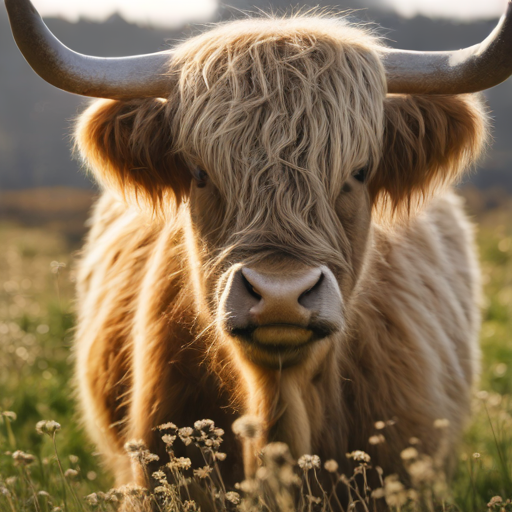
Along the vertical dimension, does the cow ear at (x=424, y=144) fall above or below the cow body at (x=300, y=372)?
above

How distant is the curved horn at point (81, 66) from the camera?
246 cm

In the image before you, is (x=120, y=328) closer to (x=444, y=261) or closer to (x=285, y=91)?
(x=285, y=91)

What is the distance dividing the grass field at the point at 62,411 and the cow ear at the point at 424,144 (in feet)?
3.26

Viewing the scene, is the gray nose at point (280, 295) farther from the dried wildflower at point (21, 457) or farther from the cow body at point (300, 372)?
the dried wildflower at point (21, 457)

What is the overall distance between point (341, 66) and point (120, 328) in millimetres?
1765

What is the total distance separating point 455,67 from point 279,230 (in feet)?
3.33

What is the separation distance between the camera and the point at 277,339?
2.21 metres

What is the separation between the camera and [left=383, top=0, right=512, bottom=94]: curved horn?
8.24 ft

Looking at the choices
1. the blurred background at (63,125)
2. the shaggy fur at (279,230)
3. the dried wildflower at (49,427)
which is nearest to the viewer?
the dried wildflower at (49,427)

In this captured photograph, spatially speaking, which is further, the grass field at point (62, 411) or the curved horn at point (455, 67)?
the grass field at point (62, 411)

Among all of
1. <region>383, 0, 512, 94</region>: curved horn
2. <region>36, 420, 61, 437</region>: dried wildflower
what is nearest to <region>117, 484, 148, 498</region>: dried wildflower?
<region>36, 420, 61, 437</region>: dried wildflower

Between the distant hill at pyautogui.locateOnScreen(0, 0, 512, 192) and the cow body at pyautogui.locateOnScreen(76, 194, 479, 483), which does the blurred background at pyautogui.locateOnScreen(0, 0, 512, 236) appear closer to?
the distant hill at pyautogui.locateOnScreen(0, 0, 512, 192)

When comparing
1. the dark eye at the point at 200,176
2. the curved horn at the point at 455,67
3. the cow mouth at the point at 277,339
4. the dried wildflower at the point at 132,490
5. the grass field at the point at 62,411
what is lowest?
the grass field at the point at 62,411

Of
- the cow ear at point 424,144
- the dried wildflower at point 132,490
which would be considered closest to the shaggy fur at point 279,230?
the cow ear at point 424,144
